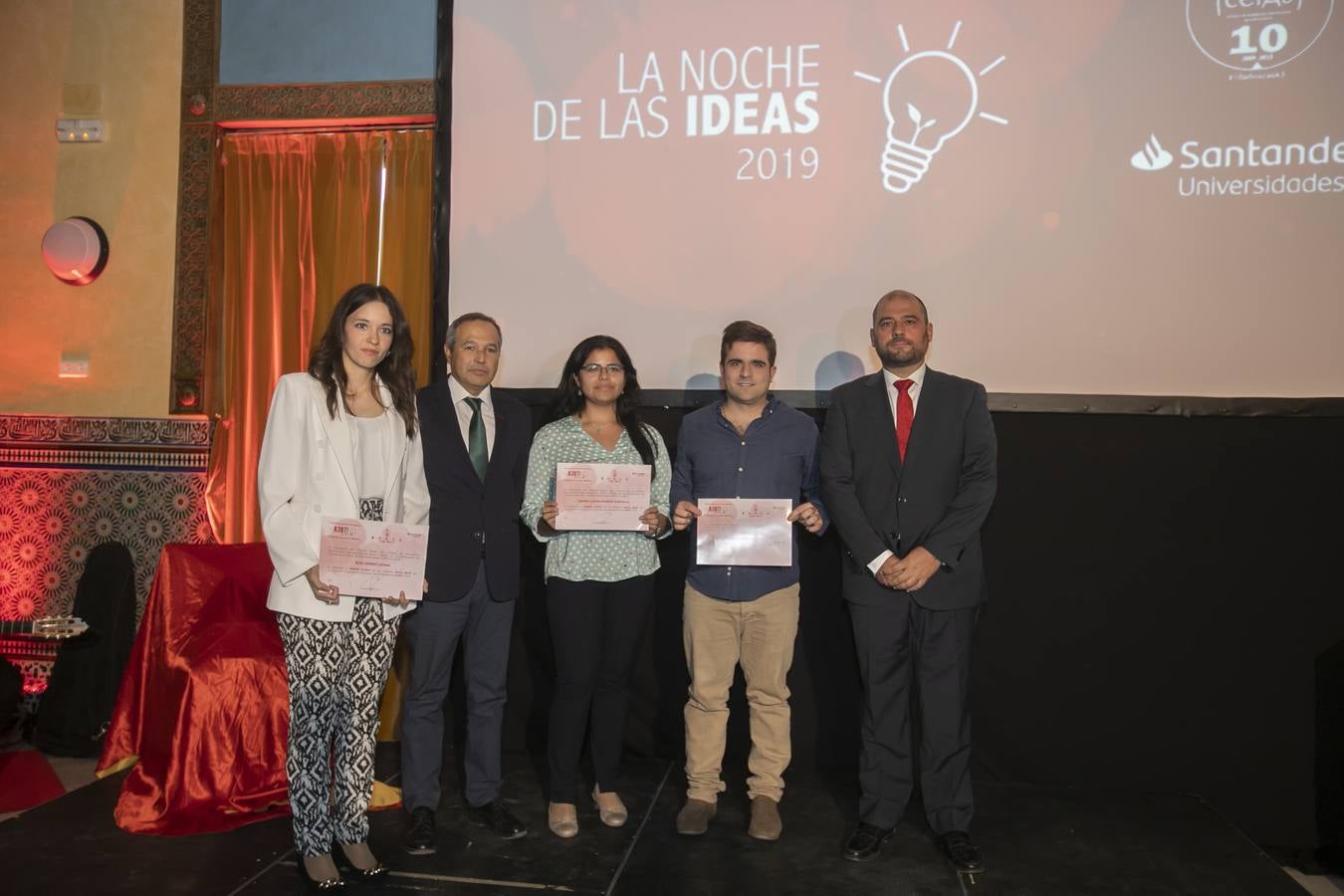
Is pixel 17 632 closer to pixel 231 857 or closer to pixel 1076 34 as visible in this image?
pixel 231 857

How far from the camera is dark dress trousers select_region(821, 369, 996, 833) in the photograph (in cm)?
293

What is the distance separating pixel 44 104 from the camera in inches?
173

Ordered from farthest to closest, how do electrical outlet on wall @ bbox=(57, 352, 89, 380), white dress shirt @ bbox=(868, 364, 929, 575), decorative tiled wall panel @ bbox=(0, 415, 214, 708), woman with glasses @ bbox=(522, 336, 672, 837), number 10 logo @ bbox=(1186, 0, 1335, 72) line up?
electrical outlet on wall @ bbox=(57, 352, 89, 380), decorative tiled wall panel @ bbox=(0, 415, 214, 708), number 10 logo @ bbox=(1186, 0, 1335, 72), white dress shirt @ bbox=(868, 364, 929, 575), woman with glasses @ bbox=(522, 336, 672, 837)

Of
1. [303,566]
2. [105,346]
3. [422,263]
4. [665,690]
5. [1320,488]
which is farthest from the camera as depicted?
[105,346]

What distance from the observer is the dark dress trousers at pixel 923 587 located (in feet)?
9.60

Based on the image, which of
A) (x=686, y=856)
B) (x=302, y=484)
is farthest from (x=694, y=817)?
(x=302, y=484)

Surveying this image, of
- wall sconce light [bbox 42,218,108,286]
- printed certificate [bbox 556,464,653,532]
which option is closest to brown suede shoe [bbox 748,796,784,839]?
printed certificate [bbox 556,464,653,532]

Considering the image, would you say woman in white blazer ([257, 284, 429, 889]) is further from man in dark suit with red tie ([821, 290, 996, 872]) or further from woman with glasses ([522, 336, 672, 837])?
man in dark suit with red tie ([821, 290, 996, 872])

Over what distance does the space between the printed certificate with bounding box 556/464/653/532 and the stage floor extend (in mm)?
1003

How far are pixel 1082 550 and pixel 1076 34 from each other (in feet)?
6.25

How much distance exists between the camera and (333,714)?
8.35 ft

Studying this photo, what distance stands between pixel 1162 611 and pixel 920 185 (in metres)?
1.82

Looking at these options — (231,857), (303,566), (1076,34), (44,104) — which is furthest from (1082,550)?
(44,104)

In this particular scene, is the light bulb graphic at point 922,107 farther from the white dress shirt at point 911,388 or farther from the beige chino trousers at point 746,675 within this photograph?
the beige chino trousers at point 746,675
